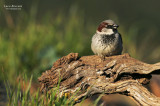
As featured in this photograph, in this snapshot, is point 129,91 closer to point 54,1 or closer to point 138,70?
point 138,70

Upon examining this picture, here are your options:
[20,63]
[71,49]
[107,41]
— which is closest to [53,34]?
[71,49]

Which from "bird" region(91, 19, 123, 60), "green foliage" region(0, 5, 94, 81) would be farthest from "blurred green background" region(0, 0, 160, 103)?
"bird" region(91, 19, 123, 60)

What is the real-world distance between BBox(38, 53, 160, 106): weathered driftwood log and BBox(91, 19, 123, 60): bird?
399mm

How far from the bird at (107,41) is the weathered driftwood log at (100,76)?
40cm

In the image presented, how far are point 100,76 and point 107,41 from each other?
0.68m

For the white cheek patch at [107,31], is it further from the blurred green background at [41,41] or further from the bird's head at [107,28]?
the blurred green background at [41,41]

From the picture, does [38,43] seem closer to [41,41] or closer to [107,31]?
[41,41]

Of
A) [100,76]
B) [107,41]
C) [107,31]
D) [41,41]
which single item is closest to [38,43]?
[41,41]

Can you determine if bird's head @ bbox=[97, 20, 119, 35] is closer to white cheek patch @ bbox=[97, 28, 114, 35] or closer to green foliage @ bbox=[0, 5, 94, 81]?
white cheek patch @ bbox=[97, 28, 114, 35]

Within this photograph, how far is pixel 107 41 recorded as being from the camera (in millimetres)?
4559

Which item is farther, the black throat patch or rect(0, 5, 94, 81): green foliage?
rect(0, 5, 94, 81): green foliage

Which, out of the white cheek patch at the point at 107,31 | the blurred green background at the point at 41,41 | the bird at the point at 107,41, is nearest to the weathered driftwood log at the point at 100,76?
the bird at the point at 107,41

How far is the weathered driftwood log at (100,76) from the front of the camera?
401 cm

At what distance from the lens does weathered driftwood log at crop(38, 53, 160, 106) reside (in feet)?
13.2
